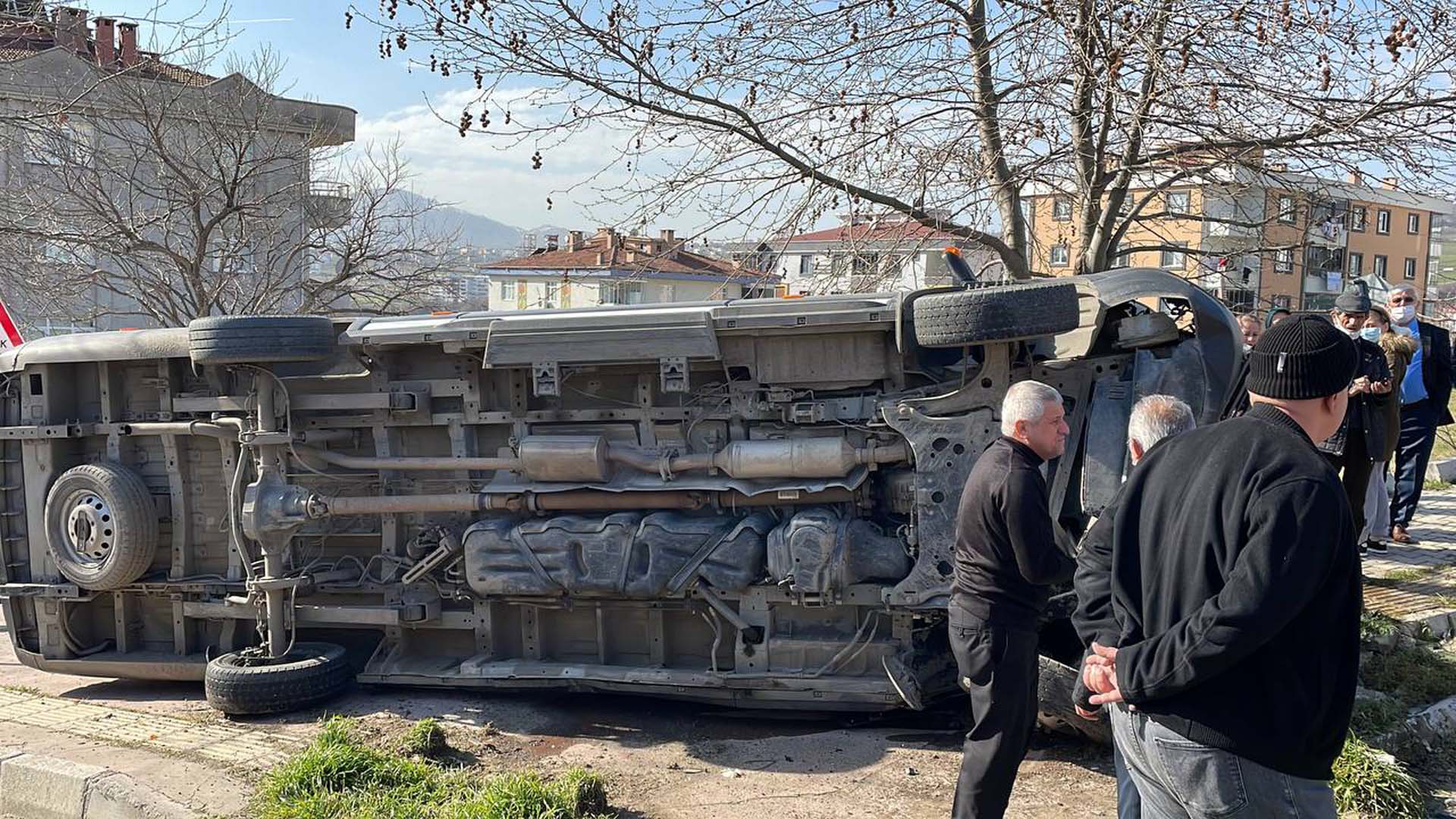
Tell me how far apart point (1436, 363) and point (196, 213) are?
13.0 metres

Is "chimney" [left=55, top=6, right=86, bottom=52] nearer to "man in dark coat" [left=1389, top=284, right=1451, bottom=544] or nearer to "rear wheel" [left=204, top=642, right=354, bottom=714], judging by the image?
"rear wheel" [left=204, top=642, right=354, bottom=714]

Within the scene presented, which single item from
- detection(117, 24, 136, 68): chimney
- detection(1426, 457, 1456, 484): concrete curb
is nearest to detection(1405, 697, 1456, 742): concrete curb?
detection(1426, 457, 1456, 484): concrete curb

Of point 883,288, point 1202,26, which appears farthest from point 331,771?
point 1202,26

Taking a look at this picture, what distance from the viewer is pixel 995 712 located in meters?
4.29

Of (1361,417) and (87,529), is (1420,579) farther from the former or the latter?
(87,529)

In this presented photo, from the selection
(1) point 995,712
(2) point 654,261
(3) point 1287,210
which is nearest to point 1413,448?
(3) point 1287,210

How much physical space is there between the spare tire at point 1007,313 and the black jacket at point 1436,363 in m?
4.81

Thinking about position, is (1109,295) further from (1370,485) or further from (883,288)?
(1370,485)

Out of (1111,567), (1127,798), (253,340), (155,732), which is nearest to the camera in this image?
(1111,567)

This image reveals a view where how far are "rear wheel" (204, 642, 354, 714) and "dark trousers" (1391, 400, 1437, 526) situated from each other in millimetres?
7652

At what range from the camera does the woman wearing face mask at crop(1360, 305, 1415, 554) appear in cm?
723

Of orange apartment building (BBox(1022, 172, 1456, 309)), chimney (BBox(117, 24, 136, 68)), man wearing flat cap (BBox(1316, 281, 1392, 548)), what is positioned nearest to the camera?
man wearing flat cap (BBox(1316, 281, 1392, 548))

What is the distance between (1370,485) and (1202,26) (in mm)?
3946

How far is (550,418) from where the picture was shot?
6.61 meters
